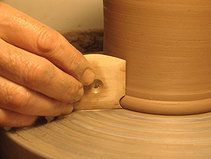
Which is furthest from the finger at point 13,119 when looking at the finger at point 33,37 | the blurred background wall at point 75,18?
the blurred background wall at point 75,18

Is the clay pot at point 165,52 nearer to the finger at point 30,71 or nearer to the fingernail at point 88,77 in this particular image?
the fingernail at point 88,77

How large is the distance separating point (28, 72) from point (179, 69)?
14.5 inches

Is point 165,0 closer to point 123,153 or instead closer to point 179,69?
point 179,69

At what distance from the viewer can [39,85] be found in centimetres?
83

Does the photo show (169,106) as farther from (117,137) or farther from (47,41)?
(47,41)

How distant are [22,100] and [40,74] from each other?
0.07 metres

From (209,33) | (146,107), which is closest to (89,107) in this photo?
(146,107)

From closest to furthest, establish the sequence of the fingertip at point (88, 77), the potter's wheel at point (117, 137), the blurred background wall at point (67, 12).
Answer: the potter's wheel at point (117, 137)
the fingertip at point (88, 77)
the blurred background wall at point (67, 12)

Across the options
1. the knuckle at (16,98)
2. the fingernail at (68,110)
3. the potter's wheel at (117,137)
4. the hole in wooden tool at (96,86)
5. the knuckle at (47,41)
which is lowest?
the potter's wheel at (117,137)

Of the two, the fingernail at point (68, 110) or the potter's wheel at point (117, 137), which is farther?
the fingernail at point (68, 110)

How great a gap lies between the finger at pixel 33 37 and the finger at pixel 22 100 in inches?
3.5

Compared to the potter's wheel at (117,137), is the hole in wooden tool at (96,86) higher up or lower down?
higher up

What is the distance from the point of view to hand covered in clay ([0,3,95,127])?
81cm

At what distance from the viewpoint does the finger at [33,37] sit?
2.72 feet
